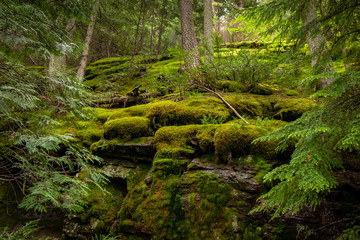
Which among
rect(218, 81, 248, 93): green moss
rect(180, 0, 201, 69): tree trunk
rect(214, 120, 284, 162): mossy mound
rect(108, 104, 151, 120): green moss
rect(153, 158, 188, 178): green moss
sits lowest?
rect(153, 158, 188, 178): green moss

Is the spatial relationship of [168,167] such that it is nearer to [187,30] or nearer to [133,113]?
[133,113]

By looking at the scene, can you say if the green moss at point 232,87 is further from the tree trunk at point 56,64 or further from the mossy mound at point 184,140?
the tree trunk at point 56,64

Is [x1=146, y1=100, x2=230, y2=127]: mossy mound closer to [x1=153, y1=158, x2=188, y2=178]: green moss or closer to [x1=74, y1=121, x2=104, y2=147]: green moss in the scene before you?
[x1=153, y1=158, x2=188, y2=178]: green moss

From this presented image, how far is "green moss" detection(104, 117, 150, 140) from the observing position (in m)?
4.61

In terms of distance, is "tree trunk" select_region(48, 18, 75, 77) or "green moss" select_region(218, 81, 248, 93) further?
"green moss" select_region(218, 81, 248, 93)

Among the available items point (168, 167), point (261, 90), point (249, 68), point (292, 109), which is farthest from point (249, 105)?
point (168, 167)

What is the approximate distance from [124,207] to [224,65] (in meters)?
5.22

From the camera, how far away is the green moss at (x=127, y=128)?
15.1 feet

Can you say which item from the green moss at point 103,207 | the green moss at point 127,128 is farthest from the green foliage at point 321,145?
the green moss at point 127,128

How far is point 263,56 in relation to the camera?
5723 mm

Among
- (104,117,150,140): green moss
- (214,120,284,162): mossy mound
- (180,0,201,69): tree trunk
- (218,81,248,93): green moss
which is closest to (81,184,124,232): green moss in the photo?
(104,117,150,140): green moss

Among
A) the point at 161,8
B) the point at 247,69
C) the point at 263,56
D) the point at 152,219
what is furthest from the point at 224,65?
the point at 161,8

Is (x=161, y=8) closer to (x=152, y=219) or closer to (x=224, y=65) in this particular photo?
(x=224, y=65)

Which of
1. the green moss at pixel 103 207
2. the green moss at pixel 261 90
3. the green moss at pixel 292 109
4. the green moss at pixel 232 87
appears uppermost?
the green moss at pixel 232 87
